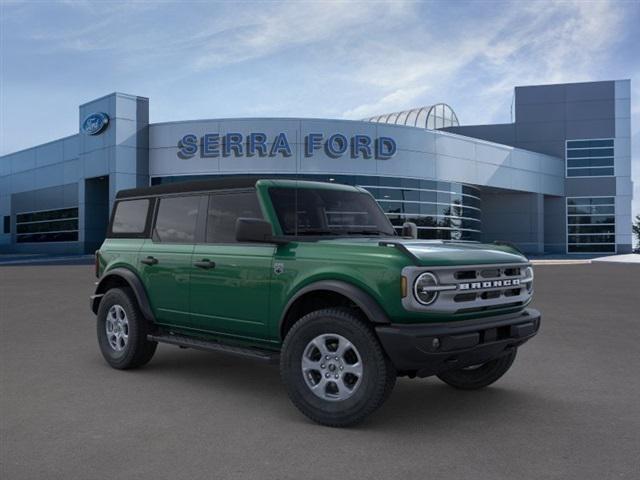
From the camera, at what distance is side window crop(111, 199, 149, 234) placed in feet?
22.8

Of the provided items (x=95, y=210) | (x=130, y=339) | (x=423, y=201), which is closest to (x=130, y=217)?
(x=130, y=339)

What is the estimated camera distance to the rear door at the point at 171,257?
6125 millimetres

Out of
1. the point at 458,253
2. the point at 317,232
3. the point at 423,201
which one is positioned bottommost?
the point at 458,253

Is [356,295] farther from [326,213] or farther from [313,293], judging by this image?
[326,213]

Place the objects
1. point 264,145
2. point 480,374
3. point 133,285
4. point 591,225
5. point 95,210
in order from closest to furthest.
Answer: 1. point 480,374
2. point 133,285
3. point 264,145
4. point 95,210
5. point 591,225

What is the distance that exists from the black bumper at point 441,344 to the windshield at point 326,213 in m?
1.49

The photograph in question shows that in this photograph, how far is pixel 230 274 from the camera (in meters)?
5.62

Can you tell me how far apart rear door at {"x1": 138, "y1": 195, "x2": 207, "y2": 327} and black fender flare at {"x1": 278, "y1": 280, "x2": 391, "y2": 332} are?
161 cm

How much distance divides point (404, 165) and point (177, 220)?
32373 mm

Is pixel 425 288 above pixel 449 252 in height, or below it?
below

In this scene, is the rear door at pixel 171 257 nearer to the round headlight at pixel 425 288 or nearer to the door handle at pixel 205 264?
the door handle at pixel 205 264

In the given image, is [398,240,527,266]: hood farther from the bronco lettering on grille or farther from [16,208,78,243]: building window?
[16,208,78,243]: building window

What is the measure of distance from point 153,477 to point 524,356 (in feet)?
17.1

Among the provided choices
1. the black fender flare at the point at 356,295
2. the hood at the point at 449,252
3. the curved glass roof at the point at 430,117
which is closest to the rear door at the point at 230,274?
the black fender flare at the point at 356,295
